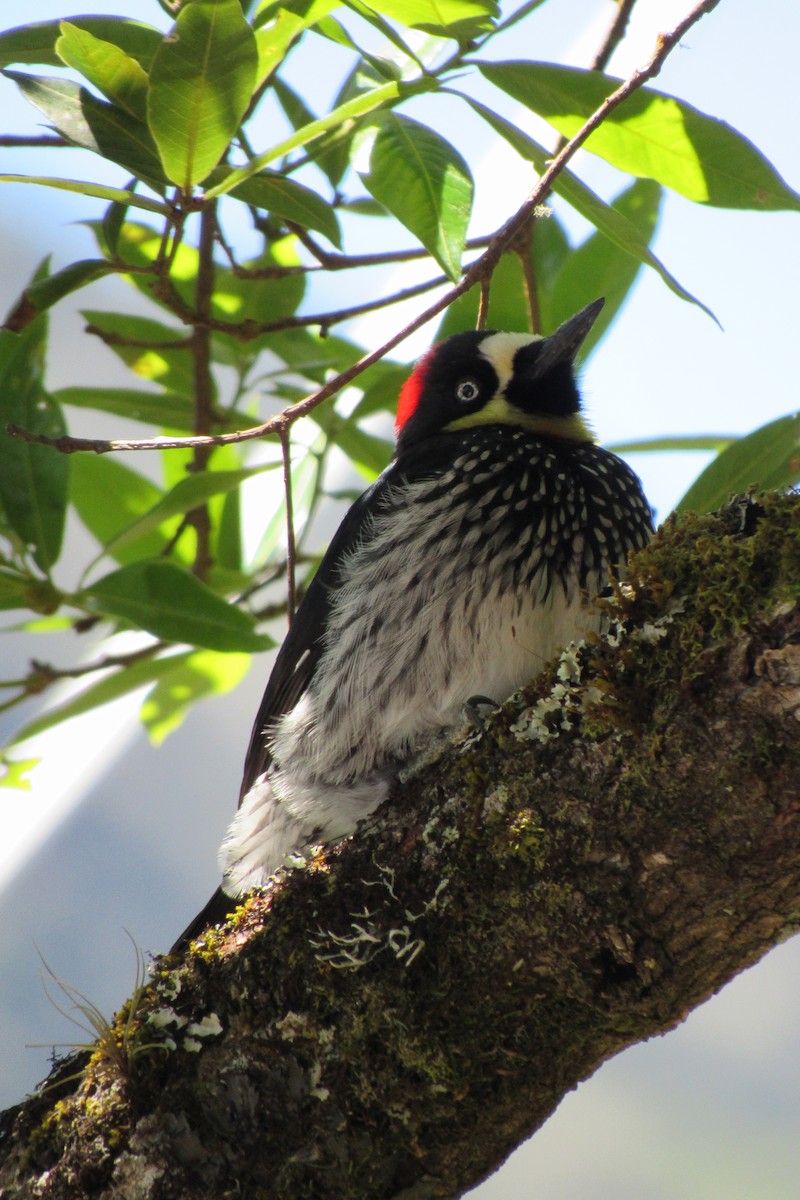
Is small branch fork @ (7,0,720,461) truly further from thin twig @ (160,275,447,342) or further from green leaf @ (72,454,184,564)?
green leaf @ (72,454,184,564)

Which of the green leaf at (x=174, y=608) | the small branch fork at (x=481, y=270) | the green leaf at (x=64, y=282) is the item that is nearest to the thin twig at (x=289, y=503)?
the small branch fork at (x=481, y=270)

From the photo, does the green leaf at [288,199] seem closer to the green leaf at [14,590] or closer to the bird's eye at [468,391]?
the bird's eye at [468,391]

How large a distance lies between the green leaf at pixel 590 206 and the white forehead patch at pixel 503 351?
0.68 meters

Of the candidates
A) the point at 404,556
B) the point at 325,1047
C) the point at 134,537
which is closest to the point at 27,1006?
the point at 134,537

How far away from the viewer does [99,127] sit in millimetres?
1754

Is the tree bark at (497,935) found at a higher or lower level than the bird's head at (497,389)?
lower

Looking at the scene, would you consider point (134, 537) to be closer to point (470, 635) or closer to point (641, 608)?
point (470, 635)

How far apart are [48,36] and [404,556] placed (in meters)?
1.03

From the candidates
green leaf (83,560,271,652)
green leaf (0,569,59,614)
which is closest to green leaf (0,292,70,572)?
green leaf (0,569,59,614)

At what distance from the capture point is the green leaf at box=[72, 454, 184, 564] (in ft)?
9.17

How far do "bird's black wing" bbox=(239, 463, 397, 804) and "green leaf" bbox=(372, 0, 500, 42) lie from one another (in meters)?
0.93

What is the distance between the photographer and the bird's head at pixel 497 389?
249 centimetres

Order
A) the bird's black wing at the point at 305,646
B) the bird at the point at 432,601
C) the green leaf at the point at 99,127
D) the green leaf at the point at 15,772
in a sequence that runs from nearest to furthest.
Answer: the green leaf at the point at 99,127 → the bird at the point at 432,601 → the bird's black wing at the point at 305,646 → the green leaf at the point at 15,772

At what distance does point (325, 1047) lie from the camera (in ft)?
4.77
